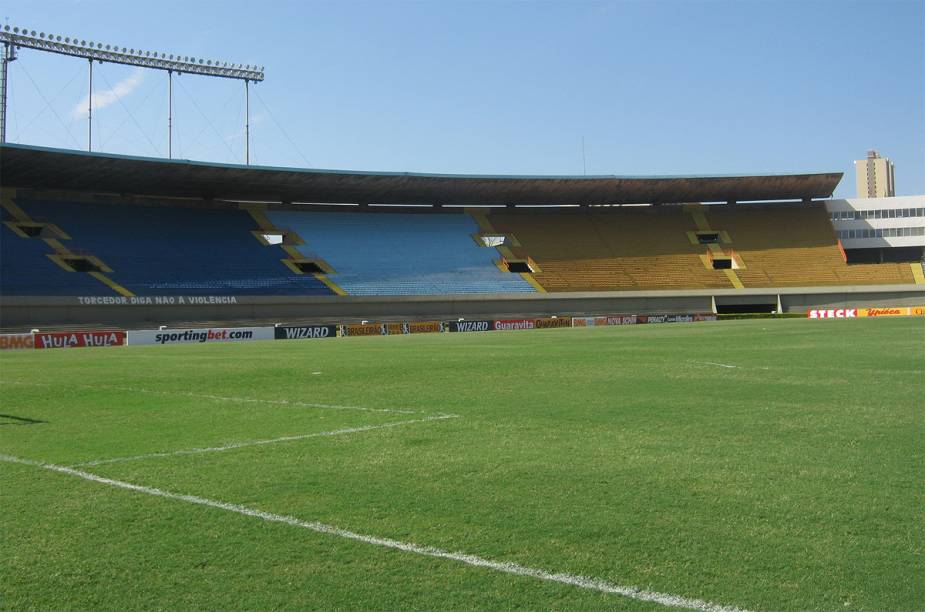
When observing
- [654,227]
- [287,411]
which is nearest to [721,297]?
[654,227]

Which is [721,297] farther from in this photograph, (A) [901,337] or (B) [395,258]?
(A) [901,337]

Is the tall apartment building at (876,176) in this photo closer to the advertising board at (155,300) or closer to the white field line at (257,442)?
the advertising board at (155,300)

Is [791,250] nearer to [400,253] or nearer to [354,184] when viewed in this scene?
[400,253]

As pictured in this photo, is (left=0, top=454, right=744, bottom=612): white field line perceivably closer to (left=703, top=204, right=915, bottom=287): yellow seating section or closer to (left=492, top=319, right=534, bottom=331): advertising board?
(left=492, top=319, right=534, bottom=331): advertising board

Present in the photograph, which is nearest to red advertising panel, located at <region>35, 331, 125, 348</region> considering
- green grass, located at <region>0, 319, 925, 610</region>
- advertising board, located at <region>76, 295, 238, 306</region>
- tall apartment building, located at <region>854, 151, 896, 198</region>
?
advertising board, located at <region>76, 295, 238, 306</region>

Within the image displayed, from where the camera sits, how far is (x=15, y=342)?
3856 cm

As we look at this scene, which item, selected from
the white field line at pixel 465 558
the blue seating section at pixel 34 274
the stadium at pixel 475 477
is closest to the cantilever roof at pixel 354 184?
the blue seating section at pixel 34 274

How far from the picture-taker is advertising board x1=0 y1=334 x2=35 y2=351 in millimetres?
38219

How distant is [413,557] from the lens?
16.9 ft

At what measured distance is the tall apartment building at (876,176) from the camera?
426ft

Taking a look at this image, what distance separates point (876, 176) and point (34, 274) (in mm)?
128373

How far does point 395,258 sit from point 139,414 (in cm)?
5419

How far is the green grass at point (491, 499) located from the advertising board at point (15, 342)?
2749 cm

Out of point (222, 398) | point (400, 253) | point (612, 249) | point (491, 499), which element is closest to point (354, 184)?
point (400, 253)
